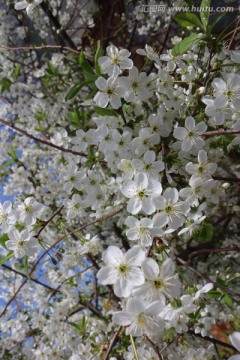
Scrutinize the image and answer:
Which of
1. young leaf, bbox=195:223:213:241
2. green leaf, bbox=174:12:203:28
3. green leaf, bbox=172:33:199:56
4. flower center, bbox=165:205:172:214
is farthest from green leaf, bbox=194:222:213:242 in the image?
green leaf, bbox=174:12:203:28

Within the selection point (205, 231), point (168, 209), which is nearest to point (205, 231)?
point (205, 231)

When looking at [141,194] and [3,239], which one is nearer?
[141,194]

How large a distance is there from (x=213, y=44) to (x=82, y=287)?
201 cm

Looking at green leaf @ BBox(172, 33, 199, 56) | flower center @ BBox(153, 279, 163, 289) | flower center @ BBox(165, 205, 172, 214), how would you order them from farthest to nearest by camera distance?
green leaf @ BBox(172, 33, 199, 56)
flower center @ BBox(165, 205, 172, 214)
flower center @ BBox(153, 279, 163, 289)

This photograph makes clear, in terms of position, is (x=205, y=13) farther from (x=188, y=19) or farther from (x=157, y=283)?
(x=157, y=283)

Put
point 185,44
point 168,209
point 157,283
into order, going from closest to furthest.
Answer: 1. point 157,283
2. point 168,209
3. point 185,44

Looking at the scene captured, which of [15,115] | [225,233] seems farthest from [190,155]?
[15,115]

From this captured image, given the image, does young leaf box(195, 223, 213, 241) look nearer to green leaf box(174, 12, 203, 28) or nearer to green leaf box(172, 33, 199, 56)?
green leaf box(172, 33, 199, 56)

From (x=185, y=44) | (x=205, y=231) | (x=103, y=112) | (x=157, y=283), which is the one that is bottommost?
(x=205, y=231)

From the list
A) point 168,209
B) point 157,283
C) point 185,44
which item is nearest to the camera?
point 157,283

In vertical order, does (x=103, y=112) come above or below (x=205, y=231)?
above

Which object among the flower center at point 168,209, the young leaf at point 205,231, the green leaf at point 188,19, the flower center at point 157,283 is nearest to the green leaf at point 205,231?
the young leaf at point 205,231

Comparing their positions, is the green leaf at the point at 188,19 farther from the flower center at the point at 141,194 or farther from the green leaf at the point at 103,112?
the flower center at the point at 141,194

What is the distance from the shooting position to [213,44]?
1257 millimetres
